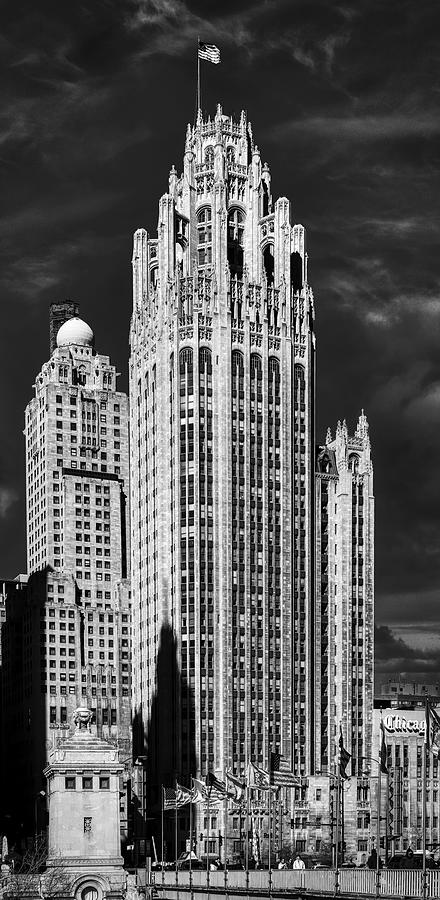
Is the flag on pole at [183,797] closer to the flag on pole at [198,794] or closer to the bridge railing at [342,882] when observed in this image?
the flag on pole at [198,794]

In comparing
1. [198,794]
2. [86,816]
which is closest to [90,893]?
[86,816]

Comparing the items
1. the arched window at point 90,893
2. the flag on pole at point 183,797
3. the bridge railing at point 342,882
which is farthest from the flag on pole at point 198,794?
the bridge railing at point 342,882

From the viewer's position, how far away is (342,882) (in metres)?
114

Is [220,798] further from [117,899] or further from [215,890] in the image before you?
[215,890]

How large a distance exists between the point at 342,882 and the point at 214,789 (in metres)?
77.6

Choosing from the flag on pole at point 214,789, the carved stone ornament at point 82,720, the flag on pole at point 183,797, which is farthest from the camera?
the flag on pole at point 183,797

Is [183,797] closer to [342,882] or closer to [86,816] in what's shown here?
[86,816]

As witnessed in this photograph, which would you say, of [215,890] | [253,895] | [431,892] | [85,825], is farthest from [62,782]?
[431,892]

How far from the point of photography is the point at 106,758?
16588 centimetres

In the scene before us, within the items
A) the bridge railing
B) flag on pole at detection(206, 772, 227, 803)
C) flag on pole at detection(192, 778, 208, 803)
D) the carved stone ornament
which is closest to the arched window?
the bridge railing

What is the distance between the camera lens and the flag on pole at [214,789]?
595 feet

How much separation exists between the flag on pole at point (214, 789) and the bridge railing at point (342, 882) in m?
29.3

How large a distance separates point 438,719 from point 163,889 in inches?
2187

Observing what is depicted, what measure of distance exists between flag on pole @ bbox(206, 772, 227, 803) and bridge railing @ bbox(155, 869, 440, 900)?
29328 millimetres
